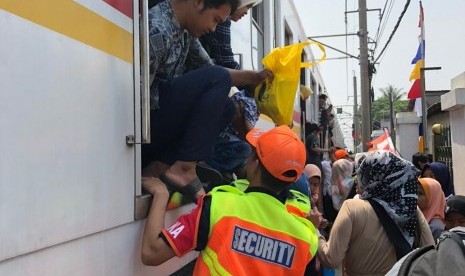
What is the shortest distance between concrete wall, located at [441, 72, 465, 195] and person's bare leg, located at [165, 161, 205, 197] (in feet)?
18.8

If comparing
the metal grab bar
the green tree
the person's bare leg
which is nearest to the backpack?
the metal grab bar

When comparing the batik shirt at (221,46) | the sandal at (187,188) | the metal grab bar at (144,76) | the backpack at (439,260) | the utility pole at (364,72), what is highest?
the utility pole at (364,72)

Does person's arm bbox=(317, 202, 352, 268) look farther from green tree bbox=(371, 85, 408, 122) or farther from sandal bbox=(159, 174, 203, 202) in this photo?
green tree bbox=(371, 85, 408, 122)

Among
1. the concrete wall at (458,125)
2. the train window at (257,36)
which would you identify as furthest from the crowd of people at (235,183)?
the concrete wall at (458,125)

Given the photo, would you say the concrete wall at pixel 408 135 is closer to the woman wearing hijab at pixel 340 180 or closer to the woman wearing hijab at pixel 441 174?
the woman wearing hijab at pixel 340 180

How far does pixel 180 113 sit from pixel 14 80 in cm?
92

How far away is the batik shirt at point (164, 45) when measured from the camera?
74.2 inches

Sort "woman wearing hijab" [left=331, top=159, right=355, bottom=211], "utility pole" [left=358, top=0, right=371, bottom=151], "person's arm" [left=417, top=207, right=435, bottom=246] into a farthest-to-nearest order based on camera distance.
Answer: "utility pole" [left=358, top=0, right=371, bottom=151], "woman wearing hijab" [left=331, top=159, right=355, bottom=211], "person's arm" [left=417, top=207, right=435, bottom=246]

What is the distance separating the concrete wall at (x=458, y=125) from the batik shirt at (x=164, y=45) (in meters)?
5.51

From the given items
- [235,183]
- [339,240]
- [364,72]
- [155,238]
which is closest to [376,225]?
[339,240]

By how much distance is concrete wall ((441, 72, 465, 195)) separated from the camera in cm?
673

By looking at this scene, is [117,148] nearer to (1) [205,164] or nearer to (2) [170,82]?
(2) [170,82]

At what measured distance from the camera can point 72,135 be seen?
1.26 metres

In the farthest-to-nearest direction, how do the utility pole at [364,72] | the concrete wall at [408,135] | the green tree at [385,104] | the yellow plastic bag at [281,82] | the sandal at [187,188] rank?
the green tree at [385,104] → the concrete wall at [408,135] → the utility pole at [364,72] → the yellow plastic bag at [281,82] → the sandal at [187,188]
